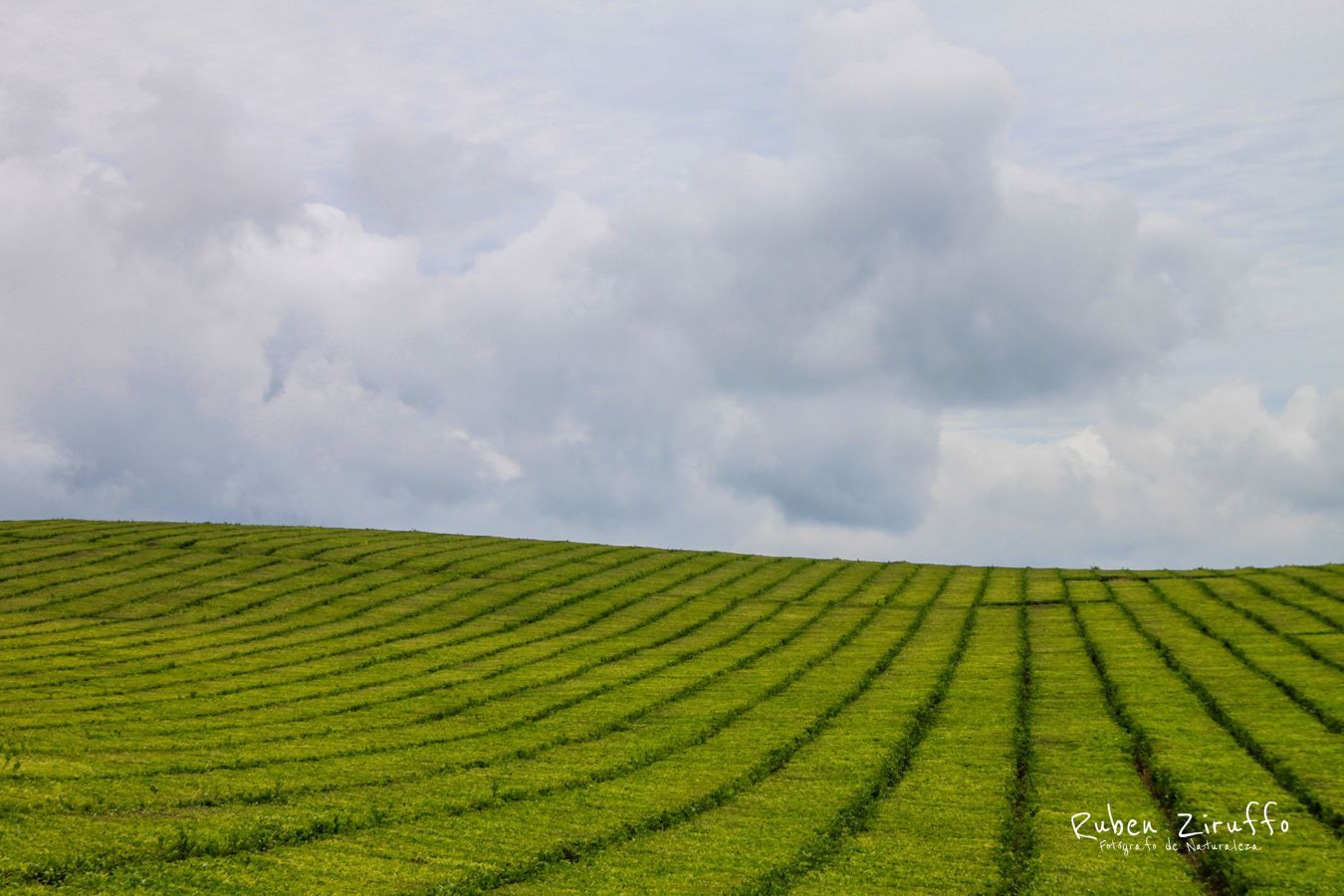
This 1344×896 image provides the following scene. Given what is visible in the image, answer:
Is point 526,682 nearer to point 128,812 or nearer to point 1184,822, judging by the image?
point 128,812

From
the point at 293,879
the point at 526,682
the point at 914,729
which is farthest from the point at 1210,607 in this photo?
the point at 293,879

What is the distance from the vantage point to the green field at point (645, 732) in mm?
23609

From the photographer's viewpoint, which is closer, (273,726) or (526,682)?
(273,726)

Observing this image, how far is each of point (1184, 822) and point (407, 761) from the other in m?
21.9

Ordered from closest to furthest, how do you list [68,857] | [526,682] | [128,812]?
[68,857], [128,812], [526,682]

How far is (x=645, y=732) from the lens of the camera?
3809 centimetres

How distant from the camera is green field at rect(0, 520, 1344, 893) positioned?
2361 cm

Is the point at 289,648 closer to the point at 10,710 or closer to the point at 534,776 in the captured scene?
the point at 10,710

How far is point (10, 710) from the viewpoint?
37.3 m

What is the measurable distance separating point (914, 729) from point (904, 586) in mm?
43620

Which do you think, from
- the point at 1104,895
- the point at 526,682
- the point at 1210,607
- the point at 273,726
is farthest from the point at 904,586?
the point at 1104,895

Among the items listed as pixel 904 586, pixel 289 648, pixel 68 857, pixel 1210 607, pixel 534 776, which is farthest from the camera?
pixel 904 586

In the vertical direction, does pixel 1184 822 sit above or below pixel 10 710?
below

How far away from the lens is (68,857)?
21703 mm
